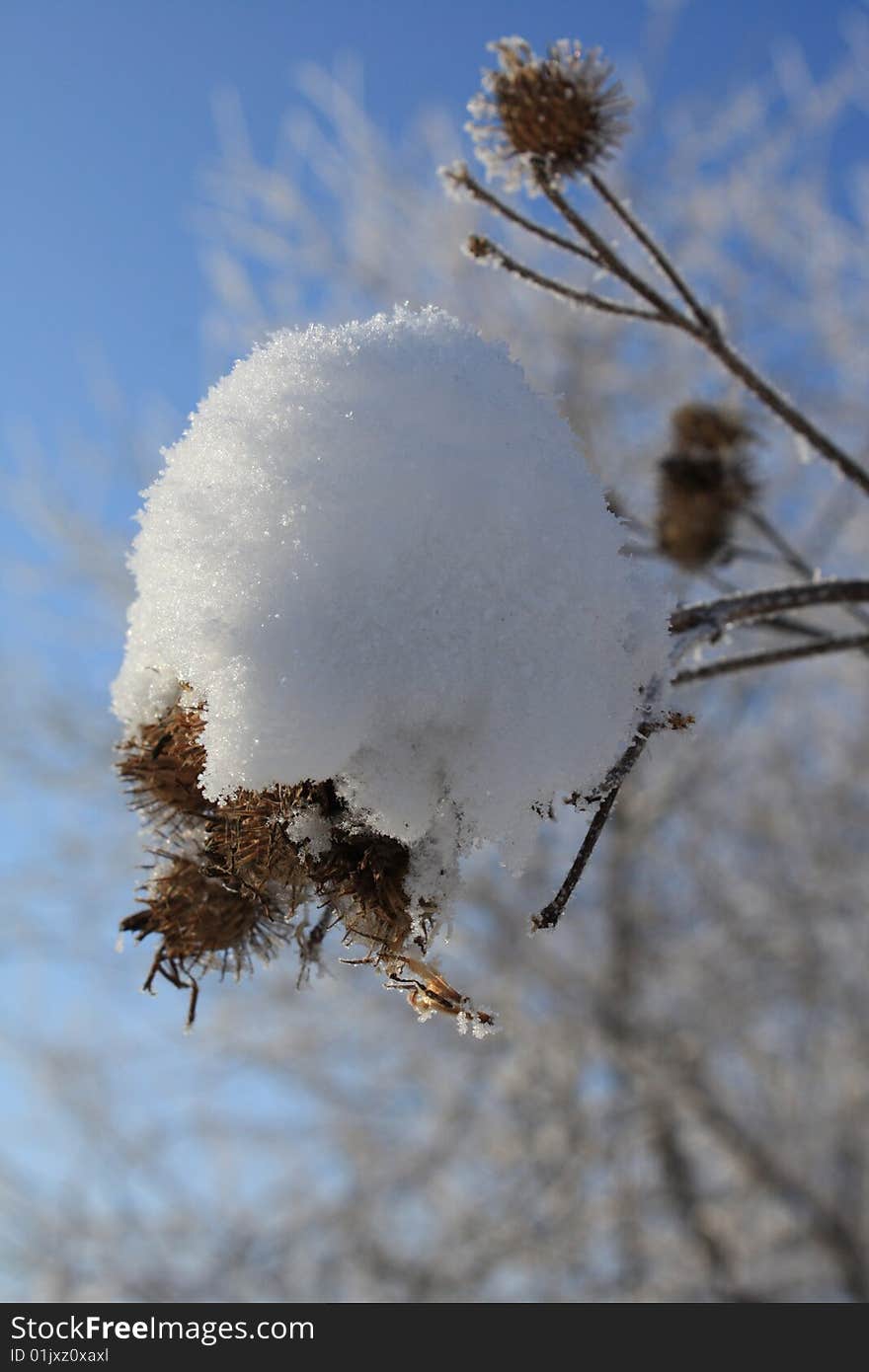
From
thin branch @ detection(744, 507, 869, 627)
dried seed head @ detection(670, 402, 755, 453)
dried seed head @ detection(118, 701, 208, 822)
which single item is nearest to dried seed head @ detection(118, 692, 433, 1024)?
dried seed head @ detection(118, 701, 208, 822)

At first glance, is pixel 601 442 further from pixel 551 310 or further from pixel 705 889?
pixel 705 889

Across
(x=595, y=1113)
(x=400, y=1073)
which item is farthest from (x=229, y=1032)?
(x=595, y=1113)

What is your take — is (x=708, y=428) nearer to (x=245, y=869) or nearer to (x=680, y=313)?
(x=680, y=313)

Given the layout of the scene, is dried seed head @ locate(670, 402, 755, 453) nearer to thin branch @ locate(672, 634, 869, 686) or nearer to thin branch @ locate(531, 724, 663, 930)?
thin branch @ locate(672, 634, 869, 686)

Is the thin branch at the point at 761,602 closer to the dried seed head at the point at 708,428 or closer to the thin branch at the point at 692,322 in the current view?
the thin branch at the point at 692,322

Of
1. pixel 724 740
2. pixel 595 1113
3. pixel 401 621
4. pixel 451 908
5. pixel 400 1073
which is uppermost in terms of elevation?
pixel 724 740

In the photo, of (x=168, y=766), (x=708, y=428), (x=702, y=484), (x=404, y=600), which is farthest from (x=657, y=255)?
(x=708, y=428)

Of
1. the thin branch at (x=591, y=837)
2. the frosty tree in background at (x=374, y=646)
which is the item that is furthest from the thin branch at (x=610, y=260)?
the thin branch at (x=591, y=837)
